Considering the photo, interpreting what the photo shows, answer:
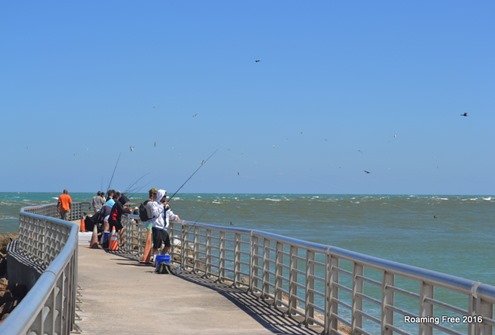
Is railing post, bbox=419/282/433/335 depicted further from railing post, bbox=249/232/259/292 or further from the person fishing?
the person fishing

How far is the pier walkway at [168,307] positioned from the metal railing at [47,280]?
65cm

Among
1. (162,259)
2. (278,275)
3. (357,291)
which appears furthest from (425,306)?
(162,259)

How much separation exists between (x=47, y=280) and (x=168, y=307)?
6.02 meters

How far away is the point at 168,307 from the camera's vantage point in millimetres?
12594

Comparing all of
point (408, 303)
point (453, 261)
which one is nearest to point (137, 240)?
point (408, 303)

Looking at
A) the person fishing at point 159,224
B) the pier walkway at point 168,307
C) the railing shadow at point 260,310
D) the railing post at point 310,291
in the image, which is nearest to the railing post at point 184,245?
the person fishing at point 159,224

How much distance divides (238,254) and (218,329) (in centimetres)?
477

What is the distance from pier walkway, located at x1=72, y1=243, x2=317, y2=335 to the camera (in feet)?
35.4

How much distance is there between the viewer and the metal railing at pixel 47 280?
17.1 feet

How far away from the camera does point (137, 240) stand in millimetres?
23438

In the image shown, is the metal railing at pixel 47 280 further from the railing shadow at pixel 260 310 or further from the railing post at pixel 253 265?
the railing post at pixel 253 265

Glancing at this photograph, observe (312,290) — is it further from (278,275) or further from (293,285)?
(278,275)

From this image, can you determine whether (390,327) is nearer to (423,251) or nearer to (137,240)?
(137,240)

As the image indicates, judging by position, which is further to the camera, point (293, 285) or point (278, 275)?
point (278, 275)
